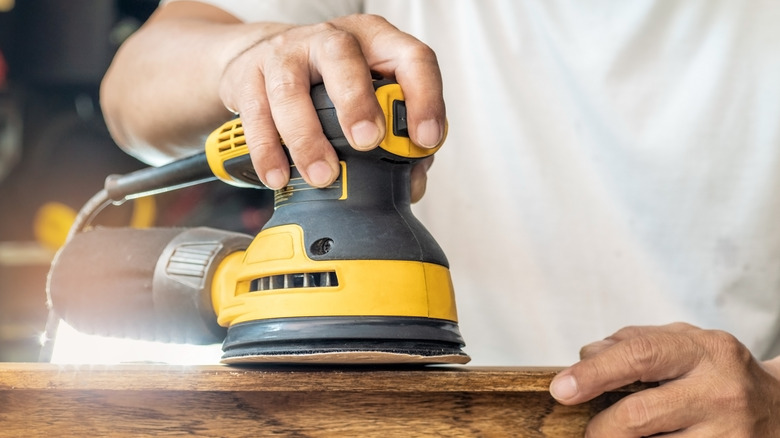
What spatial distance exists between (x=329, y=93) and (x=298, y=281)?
22cm

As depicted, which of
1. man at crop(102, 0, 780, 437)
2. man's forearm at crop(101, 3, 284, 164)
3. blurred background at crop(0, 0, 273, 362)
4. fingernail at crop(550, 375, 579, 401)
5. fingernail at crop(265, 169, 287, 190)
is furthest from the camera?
blurred background at crop(0, 0, 273, 362)

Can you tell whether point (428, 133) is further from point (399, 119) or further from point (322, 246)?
point (322, 246)

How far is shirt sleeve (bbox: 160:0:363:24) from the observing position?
5.10ft

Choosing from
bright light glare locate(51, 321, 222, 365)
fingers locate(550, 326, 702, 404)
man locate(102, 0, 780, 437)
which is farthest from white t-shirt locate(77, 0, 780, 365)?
fingers locate(550, 326, 702, 404)

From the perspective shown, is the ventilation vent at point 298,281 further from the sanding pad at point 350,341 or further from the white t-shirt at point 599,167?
the white t-shirt at point 599,167

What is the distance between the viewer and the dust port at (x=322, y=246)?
0.85m

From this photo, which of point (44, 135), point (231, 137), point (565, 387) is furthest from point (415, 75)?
point (44, 135)

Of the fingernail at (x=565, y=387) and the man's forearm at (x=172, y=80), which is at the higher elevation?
the man's forearm at (x=172, y=80)

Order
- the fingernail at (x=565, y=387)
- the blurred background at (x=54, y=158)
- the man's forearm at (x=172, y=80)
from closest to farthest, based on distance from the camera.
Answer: the fingernail at (x=565, y=387), the man's forearm at (x=172, y=80), the blurred background at (x=54, y=158)

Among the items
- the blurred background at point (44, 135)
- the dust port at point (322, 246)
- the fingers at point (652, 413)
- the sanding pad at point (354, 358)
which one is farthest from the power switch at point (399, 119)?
the blurred background at point (44, 135)

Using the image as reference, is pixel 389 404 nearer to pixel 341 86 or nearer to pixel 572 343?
pixel 341 86

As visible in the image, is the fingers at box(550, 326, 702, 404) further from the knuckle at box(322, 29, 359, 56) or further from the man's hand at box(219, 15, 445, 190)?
the knuckle at box(322, 29, 359, 56)

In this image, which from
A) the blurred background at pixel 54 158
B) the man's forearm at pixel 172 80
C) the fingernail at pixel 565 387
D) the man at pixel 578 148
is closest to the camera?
the fingernail at pixel 565 387

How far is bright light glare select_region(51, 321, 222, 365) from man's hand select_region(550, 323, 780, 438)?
26.1 inches
